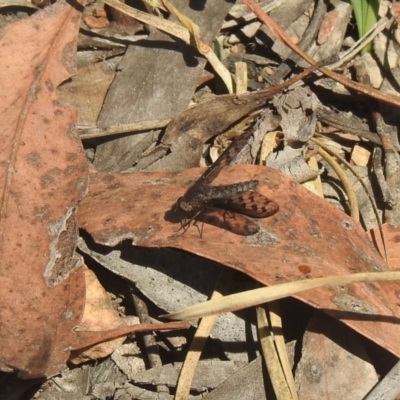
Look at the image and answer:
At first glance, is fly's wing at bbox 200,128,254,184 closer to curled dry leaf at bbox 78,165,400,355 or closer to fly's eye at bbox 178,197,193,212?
curled dry leaf at bbox 78,165,400,355

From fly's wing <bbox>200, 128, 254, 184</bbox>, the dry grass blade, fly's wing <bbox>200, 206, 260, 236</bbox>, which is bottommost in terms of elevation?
the dry grass blade

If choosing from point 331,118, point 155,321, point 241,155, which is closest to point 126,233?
point 155,321

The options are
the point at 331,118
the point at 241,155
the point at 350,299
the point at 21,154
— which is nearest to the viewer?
the point at 350,299

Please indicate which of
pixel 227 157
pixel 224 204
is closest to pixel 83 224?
pixel 224 204

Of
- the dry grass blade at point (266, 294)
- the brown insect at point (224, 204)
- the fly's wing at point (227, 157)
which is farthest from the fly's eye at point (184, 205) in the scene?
the dry grass blade at point (266, 294)

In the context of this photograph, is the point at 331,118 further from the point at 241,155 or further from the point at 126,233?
the point at 126,233

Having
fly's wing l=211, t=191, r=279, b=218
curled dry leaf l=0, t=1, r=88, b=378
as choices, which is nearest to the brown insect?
fly's wing l=211, t=191, r=279, b=218
